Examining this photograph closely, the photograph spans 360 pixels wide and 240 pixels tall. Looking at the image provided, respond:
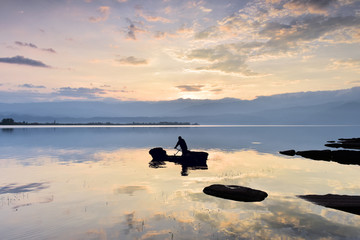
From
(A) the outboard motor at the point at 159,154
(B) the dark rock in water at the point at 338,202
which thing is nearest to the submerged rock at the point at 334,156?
(B) the dark rock in water at the point at 338,202

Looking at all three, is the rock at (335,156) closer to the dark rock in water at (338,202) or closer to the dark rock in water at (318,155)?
the dark rock in water at (318,155)

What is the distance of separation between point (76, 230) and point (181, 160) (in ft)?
66.0

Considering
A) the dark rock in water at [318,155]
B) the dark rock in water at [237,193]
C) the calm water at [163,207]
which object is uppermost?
the dark rock in water at [318,155]

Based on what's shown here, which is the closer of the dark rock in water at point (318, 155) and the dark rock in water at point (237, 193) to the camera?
the dark rock in water at point (237, 193)

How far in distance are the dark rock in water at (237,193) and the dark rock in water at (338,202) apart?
309 centimetres

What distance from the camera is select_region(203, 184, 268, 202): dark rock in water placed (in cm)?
1683

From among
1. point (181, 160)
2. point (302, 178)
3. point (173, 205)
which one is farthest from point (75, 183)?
point (302, 178)

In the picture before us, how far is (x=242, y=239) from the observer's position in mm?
11086

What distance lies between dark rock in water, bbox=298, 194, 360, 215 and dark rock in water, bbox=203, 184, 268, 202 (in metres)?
3.09

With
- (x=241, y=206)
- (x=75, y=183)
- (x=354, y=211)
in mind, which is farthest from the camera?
(x=75, y=183)

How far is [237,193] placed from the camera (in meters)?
17.3

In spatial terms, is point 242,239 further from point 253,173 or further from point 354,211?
point 253,173

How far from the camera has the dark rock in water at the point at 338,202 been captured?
1464 cm

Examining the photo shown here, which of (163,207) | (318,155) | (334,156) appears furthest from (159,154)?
(334,156)
